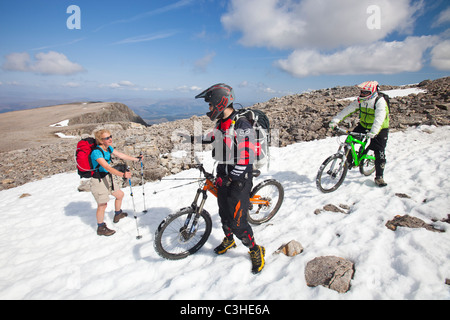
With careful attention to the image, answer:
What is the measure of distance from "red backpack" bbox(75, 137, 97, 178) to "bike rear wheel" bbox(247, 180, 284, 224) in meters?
4.59

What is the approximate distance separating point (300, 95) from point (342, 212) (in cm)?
3172

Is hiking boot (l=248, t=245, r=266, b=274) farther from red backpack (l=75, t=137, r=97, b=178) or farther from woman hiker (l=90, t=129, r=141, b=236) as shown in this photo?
red backpack (l=75, t=137, r=97, b=178)

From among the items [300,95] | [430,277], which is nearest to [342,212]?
[430,277]

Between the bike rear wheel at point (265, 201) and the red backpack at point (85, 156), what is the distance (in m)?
4.59

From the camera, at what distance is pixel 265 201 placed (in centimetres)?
590

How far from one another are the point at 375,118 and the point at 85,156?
8.45m

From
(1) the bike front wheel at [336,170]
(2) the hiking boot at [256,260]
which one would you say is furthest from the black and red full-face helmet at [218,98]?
(1) the bike front wheel at [336,170]

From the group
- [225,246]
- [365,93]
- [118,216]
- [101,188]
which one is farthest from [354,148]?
[118,216]

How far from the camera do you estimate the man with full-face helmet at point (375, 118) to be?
238 inches

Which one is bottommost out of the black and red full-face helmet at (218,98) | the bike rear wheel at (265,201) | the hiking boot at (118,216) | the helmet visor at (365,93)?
the hiking boot at (118,216)

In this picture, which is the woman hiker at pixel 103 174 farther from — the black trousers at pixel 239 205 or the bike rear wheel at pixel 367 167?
the bike rear wheel at pixel 367 167

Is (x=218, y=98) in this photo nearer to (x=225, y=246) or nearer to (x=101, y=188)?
(x=225, y=246)

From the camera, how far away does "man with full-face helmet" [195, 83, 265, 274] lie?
3.66 metres
